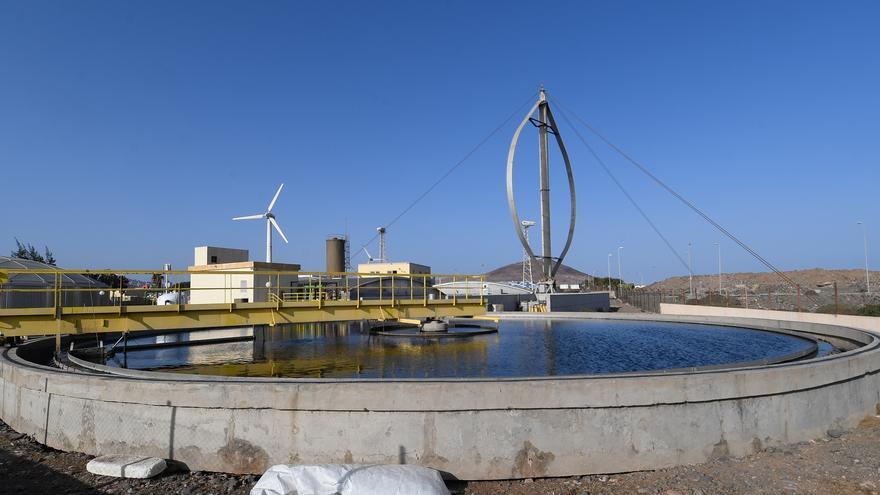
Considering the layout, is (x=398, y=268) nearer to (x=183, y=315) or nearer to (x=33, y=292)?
(x=33, y=292)

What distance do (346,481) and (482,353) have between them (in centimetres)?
1052

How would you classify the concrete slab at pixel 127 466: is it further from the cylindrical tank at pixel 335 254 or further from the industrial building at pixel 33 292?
the cylindrical tank at pixel 335 254

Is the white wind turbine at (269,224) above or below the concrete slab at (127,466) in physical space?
above

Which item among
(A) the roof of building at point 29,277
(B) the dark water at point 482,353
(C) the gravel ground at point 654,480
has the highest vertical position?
(A) the roof of building at point 29,277

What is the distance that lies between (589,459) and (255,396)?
17.9 ft

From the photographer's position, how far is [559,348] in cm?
1739

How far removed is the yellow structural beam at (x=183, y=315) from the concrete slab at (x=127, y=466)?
7.16 m

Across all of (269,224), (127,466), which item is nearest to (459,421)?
(127,466)

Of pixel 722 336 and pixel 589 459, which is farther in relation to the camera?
pixel 722 336

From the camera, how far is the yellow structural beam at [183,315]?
13.5 metres

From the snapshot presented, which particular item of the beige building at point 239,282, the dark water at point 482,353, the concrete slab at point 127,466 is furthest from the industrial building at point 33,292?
the concrete slab at point 127,466

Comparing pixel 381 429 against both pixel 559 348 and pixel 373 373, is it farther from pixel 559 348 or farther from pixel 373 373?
pixel 559 348

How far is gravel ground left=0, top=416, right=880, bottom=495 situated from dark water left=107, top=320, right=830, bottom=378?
4652mm

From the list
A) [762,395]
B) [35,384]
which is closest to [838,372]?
[762,395]
